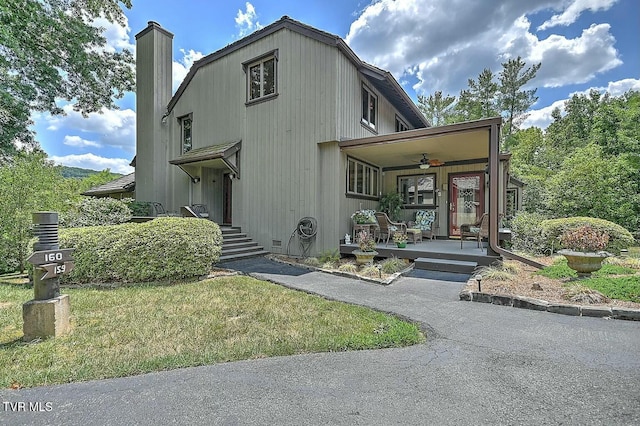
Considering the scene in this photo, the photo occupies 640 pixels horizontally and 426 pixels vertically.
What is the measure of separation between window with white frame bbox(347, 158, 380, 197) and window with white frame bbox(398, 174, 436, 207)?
991 mm

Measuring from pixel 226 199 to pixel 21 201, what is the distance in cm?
581

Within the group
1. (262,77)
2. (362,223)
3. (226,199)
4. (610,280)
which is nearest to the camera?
(610,280)

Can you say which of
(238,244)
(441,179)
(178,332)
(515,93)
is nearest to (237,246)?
(238,244)

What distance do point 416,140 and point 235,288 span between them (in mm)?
5515

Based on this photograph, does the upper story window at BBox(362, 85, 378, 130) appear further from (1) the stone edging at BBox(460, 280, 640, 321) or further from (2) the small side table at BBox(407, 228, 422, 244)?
(1) the stone edging at BBox(460, 280, 640, 321)

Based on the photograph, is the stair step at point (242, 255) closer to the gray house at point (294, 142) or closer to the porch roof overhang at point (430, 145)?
the gray house at point (294, 142)

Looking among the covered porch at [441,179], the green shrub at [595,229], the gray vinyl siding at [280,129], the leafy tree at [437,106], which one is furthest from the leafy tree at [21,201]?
the leafy tree at [437,106]

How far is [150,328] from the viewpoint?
3.68 meters

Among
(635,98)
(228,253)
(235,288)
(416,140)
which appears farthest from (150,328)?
(635,98)

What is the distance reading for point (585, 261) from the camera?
225 inches

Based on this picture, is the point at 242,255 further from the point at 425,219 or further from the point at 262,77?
the point at 425,219

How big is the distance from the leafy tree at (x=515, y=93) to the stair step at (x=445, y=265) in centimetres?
2396

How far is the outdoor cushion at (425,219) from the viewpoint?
1069 centimetres

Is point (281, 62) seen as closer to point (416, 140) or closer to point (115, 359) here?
point (416, 140)
